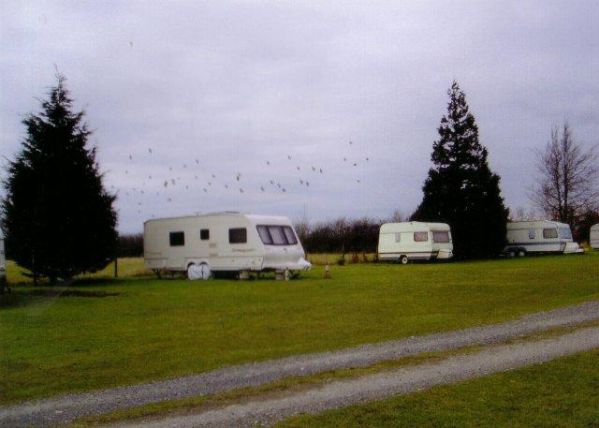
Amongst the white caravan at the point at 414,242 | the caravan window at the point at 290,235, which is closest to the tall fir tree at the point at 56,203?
the caravan window at the point at 290,235

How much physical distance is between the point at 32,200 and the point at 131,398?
65.1 ft

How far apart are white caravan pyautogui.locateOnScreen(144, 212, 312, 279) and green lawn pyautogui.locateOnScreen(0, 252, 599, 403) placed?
2.26m

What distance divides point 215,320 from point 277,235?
13.1 m

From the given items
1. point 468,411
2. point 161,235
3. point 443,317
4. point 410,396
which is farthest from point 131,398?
point 161,235

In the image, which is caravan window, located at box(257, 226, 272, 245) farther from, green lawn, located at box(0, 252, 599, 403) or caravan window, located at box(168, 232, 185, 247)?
caravan window, located at box(168, 232, 185, 247)

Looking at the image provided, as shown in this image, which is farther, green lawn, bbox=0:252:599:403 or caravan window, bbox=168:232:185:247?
caravan window, bbox=168:232:185:247

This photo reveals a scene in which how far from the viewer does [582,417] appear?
5930mm

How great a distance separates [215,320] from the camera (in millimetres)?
13266

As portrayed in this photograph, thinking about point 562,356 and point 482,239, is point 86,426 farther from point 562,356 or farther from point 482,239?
point 482,239

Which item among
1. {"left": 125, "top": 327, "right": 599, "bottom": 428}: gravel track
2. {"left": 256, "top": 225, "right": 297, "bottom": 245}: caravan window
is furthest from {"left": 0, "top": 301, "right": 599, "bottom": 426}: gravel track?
{"left": 256, "top": 225, "right": 297, "bottom": 245}: caravan window

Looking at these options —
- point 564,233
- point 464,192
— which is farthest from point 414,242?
point 564,233

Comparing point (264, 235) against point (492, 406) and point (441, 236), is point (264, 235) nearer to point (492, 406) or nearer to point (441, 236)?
point (441, 236)

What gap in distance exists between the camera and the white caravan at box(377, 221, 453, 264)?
37562 millimetres

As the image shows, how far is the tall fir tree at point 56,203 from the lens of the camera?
2470 cm
